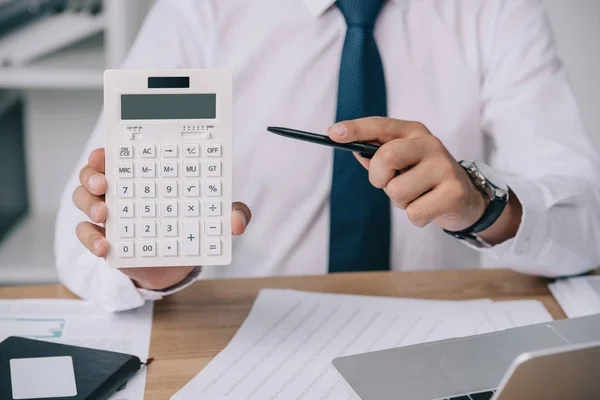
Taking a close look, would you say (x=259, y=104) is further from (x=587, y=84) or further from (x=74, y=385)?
(x=587, y=84)

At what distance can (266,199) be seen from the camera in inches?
39.2

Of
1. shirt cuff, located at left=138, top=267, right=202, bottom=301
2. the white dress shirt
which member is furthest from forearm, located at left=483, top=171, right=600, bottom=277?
shirt cuff, located at left=138, top=267, right=202, bottom=301

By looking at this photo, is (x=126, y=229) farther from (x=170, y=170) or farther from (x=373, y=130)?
(x=373, y=130)

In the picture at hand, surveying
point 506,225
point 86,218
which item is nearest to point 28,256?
point 86,218

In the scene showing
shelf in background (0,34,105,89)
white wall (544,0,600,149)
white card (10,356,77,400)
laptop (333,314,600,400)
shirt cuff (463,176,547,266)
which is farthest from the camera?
white wall (544,0,600,149)

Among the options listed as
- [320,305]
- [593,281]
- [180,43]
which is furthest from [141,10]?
[593,281]

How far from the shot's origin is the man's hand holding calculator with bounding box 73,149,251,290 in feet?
2.02

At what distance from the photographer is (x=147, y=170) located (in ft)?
2.02

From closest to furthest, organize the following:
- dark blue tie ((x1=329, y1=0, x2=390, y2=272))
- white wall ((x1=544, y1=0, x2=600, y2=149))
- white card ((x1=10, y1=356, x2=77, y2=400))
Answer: white card ((x1=10, y1=356, x2=77, y2=400)) → dark blue tie ((x1=329, y1=0, x2=390, y2=272)) → white wall ((x1=544, y1=0, x2=600, y2=149))

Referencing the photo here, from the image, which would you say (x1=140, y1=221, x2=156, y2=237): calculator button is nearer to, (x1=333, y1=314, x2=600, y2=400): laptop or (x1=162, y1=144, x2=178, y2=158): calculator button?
(x1=162, y1=144, x2=178, y2=158): calculator button

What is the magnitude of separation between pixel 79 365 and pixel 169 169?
0.18 meters

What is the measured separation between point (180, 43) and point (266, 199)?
9.5 inches

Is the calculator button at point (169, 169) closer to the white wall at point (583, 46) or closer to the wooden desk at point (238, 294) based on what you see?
the wooden desk at point (238, 294)

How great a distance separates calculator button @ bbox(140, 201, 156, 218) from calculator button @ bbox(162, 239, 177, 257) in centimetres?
3
